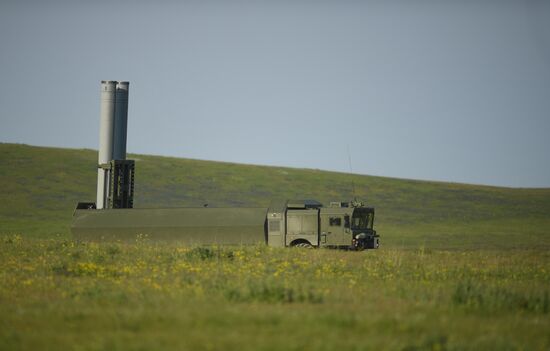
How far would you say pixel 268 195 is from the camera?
250ft

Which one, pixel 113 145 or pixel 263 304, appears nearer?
pixel 263 304

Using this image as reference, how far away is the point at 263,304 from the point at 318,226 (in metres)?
20.4

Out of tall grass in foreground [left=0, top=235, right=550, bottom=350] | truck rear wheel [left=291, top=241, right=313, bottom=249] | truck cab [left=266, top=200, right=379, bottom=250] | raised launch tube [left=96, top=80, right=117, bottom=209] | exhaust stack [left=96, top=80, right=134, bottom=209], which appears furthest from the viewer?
raised launch tube [left=96, top=80, right=117, bottom=209]

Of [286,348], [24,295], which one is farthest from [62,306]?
[286,348]

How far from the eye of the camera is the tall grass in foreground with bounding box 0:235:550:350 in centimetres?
1206

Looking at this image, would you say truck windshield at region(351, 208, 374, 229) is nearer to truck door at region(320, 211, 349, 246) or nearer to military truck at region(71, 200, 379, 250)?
military truck at region(71, 200, 379, 250)

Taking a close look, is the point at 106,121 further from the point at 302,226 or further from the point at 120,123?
the point at 302,226

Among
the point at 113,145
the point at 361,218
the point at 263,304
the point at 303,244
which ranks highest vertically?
the point at 113,145

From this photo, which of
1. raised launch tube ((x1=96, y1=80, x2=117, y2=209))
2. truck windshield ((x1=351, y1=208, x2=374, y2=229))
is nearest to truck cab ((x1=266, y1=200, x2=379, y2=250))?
truck windshield ((x1=351, y1=208, x2=374, y2=229))

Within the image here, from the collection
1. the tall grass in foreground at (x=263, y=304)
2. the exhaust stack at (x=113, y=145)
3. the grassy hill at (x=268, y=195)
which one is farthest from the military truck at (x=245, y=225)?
the grassy hill at (x=268, y=195)

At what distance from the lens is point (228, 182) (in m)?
80.8

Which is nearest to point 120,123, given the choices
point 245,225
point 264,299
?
point 245,225

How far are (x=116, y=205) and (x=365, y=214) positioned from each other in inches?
539

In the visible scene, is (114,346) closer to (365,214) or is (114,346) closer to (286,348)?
(286,348)
